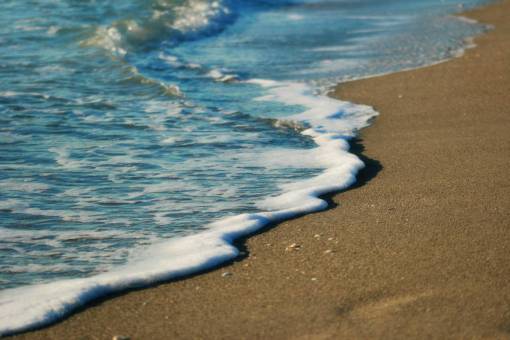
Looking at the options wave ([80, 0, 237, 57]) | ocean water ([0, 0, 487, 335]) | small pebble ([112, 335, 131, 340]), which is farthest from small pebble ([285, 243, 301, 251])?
wave ([80, 0, 237, 57])

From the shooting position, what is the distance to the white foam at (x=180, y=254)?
10.7 ft

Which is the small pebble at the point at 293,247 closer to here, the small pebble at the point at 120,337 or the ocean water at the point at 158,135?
the ocean water at the point at 158,135

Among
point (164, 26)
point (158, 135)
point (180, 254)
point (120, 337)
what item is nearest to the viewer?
point (120, 337)

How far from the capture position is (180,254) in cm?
384

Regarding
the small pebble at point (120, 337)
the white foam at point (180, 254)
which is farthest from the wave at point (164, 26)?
the small pebble at point (120, 337)

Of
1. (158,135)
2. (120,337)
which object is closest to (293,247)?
(120,337)

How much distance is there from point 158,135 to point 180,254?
2555mm

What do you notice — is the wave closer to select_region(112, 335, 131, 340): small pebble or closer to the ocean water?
the ocean water

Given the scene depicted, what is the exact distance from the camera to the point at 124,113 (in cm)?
706

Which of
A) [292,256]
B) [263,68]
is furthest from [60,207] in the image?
[263,68]

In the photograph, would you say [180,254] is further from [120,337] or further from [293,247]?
[120,337]

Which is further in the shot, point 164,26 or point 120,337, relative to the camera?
point 164,26

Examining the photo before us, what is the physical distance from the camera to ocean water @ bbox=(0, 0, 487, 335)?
3879 mm

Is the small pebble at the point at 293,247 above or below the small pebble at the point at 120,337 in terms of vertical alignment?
below
